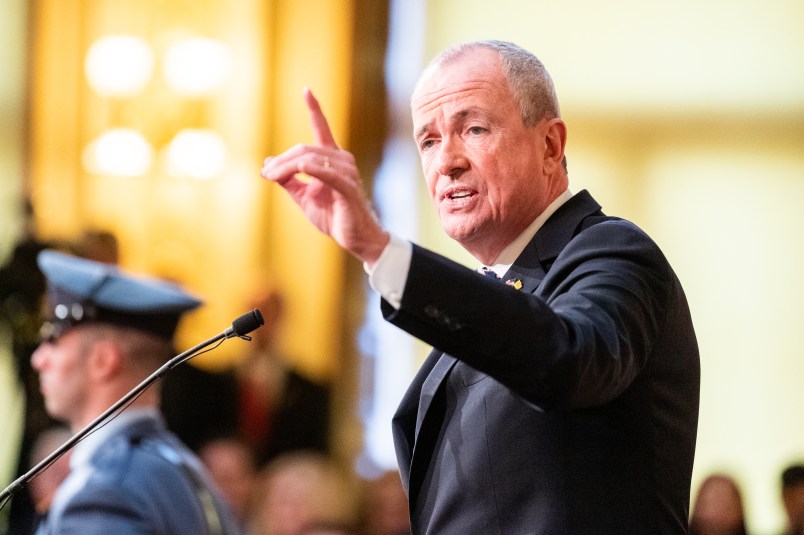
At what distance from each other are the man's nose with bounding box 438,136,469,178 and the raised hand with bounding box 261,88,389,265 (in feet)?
1.41

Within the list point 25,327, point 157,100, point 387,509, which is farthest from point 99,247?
point 387,509

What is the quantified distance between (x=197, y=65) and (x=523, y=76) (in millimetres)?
4109

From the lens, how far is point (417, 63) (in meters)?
5.79

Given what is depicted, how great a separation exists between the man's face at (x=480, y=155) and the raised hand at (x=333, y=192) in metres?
0.44

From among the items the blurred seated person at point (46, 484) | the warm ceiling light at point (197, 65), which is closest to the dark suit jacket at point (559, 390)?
the blurred seated person at point (46, 484)

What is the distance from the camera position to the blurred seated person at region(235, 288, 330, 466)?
5.13 meters

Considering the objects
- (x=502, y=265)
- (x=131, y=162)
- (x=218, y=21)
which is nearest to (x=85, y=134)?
(x=131, y=162)

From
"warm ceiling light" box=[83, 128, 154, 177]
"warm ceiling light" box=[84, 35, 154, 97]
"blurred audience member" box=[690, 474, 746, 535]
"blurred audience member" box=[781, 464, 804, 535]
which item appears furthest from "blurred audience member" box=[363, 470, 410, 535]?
"warm ceiling light" box=[84, 35, 154, 97]

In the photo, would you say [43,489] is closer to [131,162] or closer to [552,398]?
[131,162]

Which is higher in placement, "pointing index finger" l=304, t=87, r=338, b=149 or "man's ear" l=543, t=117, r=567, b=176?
"pointing index finger" l=304, t=87, r=338, b=149

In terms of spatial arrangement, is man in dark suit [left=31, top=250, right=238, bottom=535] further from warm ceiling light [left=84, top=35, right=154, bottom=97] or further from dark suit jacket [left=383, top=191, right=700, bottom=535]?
warm ceiling light [left=84, top=35, right=154, bottom=97]

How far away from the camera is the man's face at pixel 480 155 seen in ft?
5.84

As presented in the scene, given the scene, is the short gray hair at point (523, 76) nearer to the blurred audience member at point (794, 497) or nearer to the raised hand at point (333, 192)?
the raised hand at point (333, 192)

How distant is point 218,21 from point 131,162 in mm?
803
